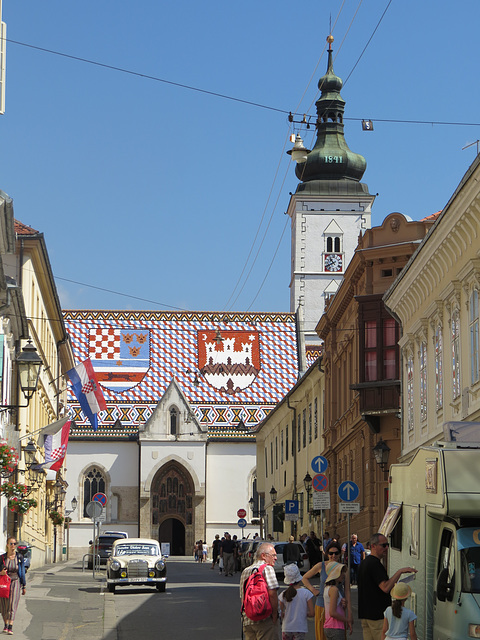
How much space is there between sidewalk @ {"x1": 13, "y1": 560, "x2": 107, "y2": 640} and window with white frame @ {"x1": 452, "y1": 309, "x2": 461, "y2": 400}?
7.57m

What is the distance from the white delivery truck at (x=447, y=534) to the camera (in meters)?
11.7

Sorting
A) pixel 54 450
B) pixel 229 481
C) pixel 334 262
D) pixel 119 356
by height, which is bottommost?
pixel 54 450

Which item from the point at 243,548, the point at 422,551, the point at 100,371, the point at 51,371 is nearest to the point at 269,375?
the point at 100,371

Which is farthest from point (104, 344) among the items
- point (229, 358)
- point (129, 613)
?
point (129, 613)

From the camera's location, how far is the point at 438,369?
24.5 m

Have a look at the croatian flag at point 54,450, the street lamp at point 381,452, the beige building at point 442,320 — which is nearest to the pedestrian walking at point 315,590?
the beige building at point 442,320

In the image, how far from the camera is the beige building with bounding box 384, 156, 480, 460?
68.1 feet

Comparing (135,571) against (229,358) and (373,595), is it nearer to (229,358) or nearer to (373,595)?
(373,595)

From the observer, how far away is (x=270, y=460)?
64000 mm

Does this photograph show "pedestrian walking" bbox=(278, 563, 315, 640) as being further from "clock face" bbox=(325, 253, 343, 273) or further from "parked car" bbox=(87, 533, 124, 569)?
"clock face" bbox=(325, 253, 343, 273)

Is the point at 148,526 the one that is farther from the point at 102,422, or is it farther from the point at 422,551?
the point at 422,551

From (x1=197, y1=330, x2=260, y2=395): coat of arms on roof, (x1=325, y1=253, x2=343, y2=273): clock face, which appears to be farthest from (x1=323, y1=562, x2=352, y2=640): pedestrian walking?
(x1=325, y1=253, x2=343, y2=273): clock face

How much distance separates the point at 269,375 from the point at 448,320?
2329 inches

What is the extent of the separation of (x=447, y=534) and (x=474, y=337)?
9.12 m
